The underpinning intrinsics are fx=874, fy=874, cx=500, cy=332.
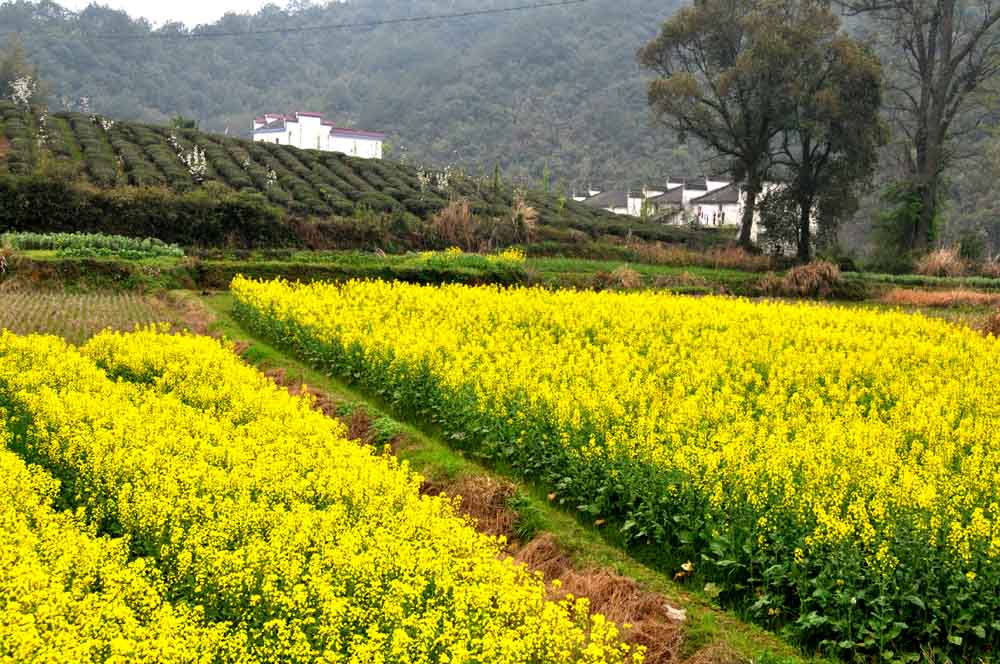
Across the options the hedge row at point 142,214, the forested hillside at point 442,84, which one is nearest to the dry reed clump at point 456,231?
the hedge row at point 142,214

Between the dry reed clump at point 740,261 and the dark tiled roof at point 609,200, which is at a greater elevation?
the dark tiled roof at point 609,200

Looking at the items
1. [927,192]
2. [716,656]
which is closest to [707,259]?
[927,192]

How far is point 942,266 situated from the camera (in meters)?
36.1

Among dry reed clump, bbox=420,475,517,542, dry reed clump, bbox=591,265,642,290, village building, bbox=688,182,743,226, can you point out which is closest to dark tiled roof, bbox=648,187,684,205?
village building, bbox=688,182,743,226

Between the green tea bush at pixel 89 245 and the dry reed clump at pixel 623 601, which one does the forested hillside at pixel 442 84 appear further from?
the dry reed clump at pixel 623 601

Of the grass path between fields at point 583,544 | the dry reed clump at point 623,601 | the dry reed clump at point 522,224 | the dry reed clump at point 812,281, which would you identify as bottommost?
the dry reed clump at point 623,601

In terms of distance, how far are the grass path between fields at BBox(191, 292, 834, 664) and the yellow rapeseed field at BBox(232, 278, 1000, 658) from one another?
0.68 ft

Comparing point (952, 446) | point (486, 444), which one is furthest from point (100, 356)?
point (952, 446)

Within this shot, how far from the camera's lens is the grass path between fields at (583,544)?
5867 mm

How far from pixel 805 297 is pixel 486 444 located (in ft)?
71.3

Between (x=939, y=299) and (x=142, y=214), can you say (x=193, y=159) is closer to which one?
(x=142, y=214)

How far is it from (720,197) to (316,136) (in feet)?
112

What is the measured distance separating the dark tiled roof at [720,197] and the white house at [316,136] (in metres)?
26.9

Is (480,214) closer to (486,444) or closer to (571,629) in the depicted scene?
(486,444)
